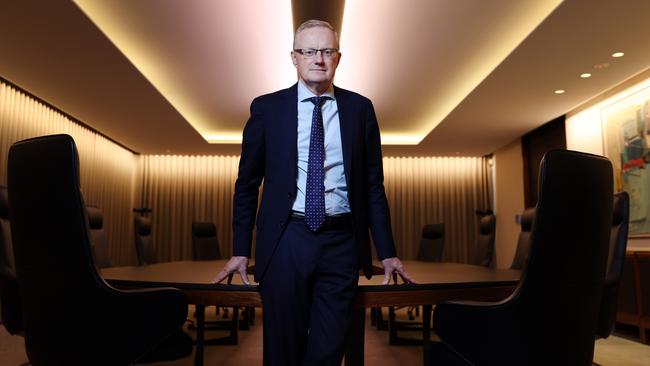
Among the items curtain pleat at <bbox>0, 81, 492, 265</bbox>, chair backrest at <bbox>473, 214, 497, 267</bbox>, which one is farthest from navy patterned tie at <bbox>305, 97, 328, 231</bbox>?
curtain pleat at <bbox>0, 81, 492, 265</bbox>

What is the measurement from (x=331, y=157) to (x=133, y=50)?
168 inches

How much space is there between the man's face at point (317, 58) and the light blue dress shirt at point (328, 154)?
0.23ft

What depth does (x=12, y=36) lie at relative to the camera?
4.21m

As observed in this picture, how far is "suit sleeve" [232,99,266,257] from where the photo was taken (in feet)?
4.61

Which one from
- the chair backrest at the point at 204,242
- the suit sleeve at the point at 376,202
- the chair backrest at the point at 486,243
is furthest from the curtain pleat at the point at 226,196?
the suit sleeve at the point at 376,202

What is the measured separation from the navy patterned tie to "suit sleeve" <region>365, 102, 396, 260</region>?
16 cm

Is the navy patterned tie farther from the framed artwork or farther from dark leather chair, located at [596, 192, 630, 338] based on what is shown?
the framed artwork

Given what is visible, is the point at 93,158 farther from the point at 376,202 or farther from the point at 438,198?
the point at 376,202

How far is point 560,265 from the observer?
1271 mm

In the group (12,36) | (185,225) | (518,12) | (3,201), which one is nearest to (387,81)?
(518,12)

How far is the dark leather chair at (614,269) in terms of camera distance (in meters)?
2.23

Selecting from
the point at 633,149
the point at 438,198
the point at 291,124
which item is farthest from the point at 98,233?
the point at 438,198

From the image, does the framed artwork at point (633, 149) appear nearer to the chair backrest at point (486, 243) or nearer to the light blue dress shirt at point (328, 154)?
the chair backrest at point (486, 243)

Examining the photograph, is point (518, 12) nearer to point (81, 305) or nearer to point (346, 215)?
point (346, 215)
